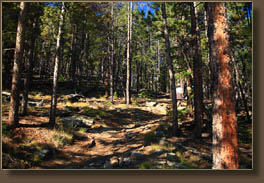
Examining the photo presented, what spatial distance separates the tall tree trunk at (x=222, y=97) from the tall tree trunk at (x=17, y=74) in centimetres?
664

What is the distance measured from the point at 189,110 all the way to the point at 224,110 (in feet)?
21.7

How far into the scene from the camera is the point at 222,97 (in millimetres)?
3336

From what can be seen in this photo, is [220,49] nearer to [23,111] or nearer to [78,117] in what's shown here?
[78,117]

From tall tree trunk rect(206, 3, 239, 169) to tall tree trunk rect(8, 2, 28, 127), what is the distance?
261 inches

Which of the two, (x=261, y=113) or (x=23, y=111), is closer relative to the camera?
(x=261, y=113)

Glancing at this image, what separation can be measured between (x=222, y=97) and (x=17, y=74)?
22.6 feet

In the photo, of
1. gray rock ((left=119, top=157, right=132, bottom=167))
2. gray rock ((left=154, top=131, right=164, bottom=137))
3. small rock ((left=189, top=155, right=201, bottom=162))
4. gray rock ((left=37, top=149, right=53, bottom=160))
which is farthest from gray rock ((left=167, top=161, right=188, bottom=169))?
gray rock ((left=37, top=149, right=53, bottom=160))

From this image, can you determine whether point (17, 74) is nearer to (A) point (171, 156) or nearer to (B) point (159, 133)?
(A) point (171, 156)

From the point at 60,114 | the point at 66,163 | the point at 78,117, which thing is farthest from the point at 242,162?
the point at 60,114

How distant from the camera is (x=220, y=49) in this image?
3418mm

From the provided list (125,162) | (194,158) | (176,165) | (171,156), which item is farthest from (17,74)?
(194,158)

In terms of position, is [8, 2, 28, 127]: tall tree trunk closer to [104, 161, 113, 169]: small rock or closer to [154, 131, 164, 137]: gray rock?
[104, 161, 113, 169]: small rock

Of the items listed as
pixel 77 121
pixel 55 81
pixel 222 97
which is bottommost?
pixel 77 121

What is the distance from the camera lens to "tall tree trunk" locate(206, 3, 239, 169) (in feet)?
10.7
